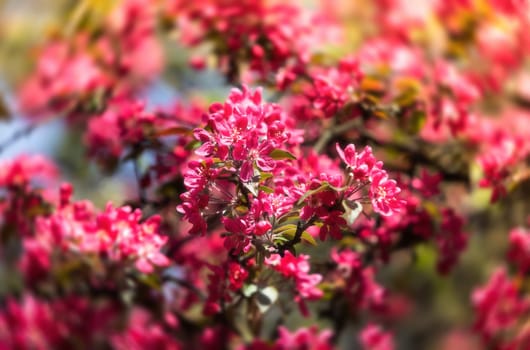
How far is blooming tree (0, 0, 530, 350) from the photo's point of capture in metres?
1.52

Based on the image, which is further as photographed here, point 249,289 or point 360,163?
point 249,289

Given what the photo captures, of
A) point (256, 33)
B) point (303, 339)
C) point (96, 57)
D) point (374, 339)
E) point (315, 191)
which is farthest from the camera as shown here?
point (96, 57)

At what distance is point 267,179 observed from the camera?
5.08ft

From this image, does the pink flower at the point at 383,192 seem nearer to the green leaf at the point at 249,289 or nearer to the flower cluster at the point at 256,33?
the green leaf at the point at 249,289

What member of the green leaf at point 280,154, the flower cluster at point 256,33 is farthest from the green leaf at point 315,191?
the flower cluster at point 256,33

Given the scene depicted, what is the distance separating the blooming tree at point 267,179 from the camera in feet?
4.97

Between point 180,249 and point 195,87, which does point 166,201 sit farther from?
point 195,87

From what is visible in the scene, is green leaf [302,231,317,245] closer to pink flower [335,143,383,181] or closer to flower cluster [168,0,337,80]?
pink flower [335,143,383,181]

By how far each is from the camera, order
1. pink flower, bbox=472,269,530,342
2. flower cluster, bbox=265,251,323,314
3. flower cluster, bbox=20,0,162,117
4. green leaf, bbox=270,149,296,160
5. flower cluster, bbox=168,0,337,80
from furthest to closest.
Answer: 1. flower cluster, bbox=20,0,162,117
2. pink flower, bbox=472,269,530,342
3. flower cluster, bbox=168,0,337,80
4. flower cluster, bbox=265,251,323,314
5. green leaf, bbox=270,149,296,160

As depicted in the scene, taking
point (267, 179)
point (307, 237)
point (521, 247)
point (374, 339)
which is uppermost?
point (521, 247)

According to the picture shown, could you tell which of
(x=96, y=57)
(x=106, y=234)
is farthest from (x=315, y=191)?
(x=96, y=57)

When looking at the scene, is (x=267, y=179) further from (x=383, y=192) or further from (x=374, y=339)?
(x=374, y=339)

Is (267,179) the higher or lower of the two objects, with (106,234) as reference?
lower

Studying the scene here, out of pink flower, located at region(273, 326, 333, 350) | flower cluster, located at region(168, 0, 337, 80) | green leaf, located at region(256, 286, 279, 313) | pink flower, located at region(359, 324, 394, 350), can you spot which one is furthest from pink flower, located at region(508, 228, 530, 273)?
green leaf, located at region(256, 286, 279, 313)
